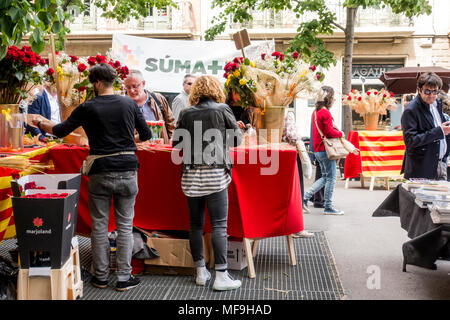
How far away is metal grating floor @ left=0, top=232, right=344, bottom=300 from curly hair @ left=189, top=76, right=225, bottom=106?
1.49 metres

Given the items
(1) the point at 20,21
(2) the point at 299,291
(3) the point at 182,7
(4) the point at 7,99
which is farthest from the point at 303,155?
(3) the point at 182,7

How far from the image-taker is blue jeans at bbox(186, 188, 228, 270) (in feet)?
12.6

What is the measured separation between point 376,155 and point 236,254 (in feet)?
18.5

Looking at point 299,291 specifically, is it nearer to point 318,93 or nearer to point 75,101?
point 318,93

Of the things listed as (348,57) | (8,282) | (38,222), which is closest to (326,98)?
(38,222)

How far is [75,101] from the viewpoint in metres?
4.41

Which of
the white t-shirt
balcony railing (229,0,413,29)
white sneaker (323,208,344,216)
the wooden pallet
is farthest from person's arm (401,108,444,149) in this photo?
balcony railing (229,0,413,29)

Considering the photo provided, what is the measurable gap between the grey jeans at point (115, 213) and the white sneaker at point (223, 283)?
0.72m

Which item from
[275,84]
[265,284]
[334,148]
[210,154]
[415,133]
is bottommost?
[265,284]

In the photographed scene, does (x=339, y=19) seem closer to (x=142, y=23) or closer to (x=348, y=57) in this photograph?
(x=142, y=23)

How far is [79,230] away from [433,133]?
128 inches

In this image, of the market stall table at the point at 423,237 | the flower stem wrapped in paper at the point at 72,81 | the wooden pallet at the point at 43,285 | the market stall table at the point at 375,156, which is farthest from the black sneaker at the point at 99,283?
the market stall table at the point at 375,156

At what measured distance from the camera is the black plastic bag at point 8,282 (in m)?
3.35

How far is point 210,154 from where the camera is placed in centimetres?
379
